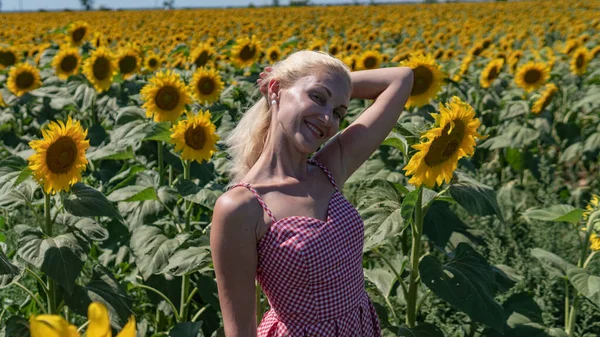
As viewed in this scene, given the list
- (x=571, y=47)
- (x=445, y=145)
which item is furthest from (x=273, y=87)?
(x=571, y=47)

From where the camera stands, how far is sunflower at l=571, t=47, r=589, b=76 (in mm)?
6305

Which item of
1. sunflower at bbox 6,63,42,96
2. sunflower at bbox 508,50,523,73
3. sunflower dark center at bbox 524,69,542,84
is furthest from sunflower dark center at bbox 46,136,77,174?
sunflower at bbox 508,50,523,73

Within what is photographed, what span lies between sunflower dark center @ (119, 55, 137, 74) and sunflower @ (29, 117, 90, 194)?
2.47 metres

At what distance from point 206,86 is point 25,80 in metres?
1.48

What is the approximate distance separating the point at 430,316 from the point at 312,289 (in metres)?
1.50

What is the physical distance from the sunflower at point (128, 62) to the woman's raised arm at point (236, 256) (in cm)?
341

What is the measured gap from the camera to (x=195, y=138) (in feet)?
10.5

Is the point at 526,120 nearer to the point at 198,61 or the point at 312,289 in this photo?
the point at 198,61

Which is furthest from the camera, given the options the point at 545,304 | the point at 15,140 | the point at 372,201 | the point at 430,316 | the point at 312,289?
the point at 15,140

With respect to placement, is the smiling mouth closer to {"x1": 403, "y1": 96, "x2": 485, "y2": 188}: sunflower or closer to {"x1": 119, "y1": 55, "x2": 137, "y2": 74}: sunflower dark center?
{"x1": 403, "y1": 96, "x2": 485, "y2": 188}: sunflower

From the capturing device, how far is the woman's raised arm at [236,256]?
1729mm

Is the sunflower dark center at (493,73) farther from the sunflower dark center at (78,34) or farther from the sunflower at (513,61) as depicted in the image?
the sunflower dark center at (78,34)

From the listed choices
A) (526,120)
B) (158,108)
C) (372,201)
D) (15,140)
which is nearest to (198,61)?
(15,140)

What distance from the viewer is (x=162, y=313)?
340 cm
